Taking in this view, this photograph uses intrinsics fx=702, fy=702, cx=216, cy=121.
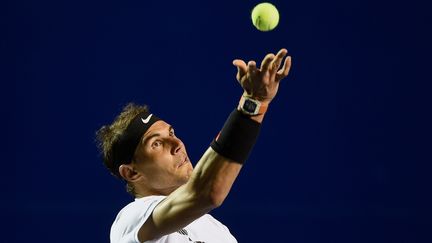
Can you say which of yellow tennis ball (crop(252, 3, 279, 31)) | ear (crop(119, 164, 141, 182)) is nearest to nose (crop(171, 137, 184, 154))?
ear (crop(119, 164, 141, 182))

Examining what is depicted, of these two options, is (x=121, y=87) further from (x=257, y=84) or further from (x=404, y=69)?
(x=257, y=84)

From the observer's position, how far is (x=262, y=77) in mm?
1629

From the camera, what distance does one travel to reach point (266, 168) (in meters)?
4.04

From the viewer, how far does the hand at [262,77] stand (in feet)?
5.29

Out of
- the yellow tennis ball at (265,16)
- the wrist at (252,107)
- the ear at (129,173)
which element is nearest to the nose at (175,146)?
the ear at (129,173)

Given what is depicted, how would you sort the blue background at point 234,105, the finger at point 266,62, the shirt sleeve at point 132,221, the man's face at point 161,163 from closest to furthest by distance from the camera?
the finger at point 266,62 → the shirt sleeve at point 132,221 → the man's face at point 161,163 → the blue background at point 234,105

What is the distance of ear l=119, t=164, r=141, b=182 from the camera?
2.33 meters

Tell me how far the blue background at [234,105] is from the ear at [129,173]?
5.37ft

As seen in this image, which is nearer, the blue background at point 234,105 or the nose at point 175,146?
the nose at point 175,146

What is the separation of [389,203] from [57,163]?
6.30 ft

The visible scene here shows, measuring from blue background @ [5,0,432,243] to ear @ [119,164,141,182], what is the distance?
1.64m

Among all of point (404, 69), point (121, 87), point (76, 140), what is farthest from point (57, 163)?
point (404, 69)

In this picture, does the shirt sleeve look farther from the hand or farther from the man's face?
the hand

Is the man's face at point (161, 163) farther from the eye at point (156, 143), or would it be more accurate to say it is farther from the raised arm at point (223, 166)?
the raised arm at point (223, 166)
